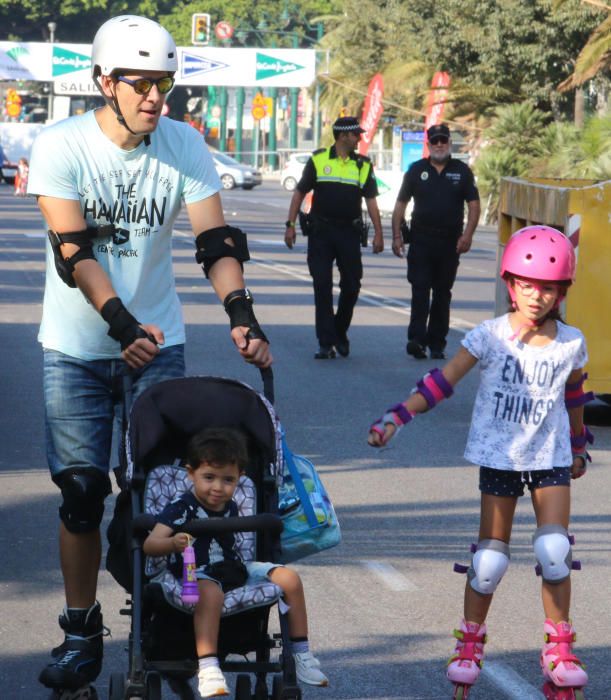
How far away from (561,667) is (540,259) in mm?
1265

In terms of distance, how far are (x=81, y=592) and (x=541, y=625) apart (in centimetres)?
193

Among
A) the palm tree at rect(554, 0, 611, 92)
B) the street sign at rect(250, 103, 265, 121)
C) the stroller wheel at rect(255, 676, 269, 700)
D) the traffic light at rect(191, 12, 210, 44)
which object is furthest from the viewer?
the street sign at rect(250, 103, 265, 121)

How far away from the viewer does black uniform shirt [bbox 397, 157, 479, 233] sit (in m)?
14.1

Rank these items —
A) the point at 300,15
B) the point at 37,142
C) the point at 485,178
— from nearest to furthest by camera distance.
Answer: the point at 37,142, the point at 485,178, the point at 300,15

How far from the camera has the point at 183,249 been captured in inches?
1153

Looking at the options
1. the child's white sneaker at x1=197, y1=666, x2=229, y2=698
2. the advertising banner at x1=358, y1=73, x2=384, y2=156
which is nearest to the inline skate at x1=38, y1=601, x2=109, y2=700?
the child's white sneaker at x1=197, y1=666, x2=229, y2=698

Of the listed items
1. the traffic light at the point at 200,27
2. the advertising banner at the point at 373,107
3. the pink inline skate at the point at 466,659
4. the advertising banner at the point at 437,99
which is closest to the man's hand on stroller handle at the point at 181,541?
the pink inline skate at the point at 466,659

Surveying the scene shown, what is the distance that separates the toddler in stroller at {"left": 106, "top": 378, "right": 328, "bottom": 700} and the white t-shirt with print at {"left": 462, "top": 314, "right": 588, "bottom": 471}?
2.74 ft

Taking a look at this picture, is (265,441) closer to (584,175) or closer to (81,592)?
(81,592)

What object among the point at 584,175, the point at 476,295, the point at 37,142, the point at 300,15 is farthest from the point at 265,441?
the point at 300,15

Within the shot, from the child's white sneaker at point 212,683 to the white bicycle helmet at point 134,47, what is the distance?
179 centimetres

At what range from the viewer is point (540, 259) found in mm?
5215

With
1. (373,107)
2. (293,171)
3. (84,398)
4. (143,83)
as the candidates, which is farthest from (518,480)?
(293,171)

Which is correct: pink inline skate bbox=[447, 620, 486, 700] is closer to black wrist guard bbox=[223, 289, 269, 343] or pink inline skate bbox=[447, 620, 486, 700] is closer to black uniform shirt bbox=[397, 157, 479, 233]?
black wrist guard bbox=[223, 289, 269, 343]
